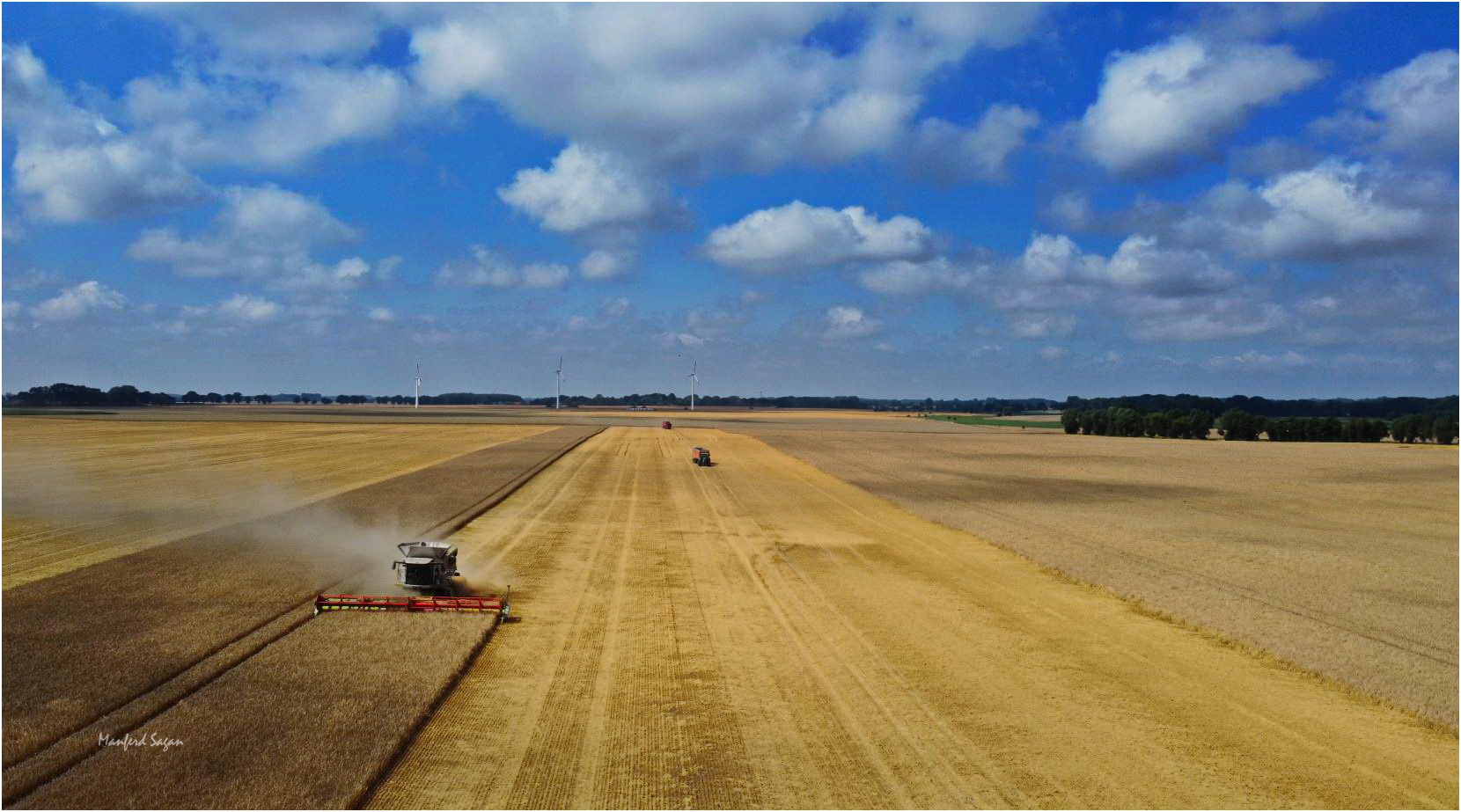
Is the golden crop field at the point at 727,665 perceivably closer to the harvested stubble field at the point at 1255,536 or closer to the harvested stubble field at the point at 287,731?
the harvested stubble field at the point at 287,731

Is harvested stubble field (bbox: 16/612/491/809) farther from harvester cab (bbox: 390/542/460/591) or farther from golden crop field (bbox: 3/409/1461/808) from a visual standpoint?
harvester cab (bbox: 390/542/460/591)

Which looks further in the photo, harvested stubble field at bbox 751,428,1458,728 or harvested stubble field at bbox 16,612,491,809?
harvested stubble field at bbox 751,428,1458,728

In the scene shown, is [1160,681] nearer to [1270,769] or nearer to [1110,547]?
[1270,769]

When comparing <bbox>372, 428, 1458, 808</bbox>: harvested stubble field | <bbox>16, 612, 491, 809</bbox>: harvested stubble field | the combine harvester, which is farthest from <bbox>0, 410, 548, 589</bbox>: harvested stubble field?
<bbox>372, 428, 1458, 808</bbox>: harvested stubble field

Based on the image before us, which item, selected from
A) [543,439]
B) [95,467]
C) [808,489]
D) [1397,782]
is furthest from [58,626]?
[543,439]
